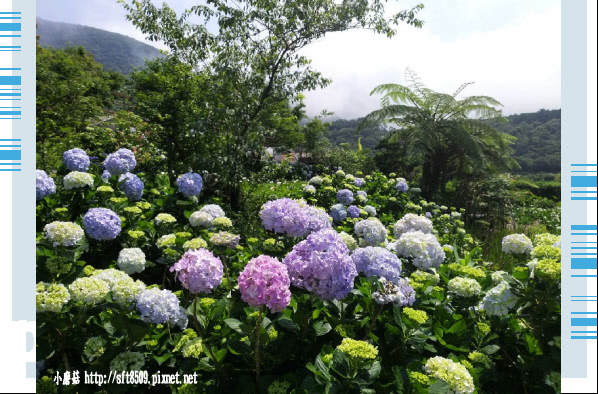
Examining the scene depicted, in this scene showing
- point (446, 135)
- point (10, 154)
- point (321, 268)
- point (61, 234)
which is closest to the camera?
point (10, 154)

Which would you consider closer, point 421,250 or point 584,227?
point 584,227

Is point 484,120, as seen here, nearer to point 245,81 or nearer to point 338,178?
point 338,178

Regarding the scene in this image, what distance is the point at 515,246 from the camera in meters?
1.85

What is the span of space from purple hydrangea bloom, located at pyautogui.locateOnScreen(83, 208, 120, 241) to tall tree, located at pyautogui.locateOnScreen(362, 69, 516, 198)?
317 inches

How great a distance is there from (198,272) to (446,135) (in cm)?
942

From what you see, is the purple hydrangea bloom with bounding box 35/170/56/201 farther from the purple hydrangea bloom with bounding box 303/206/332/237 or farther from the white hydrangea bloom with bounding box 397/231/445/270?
the white hydrangea bloom with bounding box 397/231/445/270

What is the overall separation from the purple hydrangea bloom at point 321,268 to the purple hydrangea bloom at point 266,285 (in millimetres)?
170

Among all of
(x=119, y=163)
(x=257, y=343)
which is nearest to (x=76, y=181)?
(x=119, y=163)

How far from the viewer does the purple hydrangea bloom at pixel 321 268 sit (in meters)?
1.26

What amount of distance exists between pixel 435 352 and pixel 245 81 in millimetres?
4557

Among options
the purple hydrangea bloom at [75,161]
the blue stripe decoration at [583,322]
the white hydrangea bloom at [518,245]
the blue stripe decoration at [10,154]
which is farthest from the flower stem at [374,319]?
the purple hydrangea bloom at [75,161]

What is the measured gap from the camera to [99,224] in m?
2.13

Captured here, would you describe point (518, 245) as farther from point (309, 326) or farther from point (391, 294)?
point (309, 326)

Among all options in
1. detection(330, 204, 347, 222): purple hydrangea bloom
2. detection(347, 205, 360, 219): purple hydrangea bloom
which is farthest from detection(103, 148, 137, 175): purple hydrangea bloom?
detection(347, 205, 360, 219): purple hydrangea bloom
